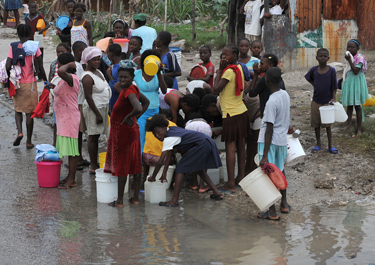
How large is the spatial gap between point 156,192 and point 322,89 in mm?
2755

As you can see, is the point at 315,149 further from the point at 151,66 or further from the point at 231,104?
the point at 151,66

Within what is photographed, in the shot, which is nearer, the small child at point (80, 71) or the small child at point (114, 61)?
Answer: the small child at point (80, 71)

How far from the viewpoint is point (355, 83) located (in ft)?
24.9

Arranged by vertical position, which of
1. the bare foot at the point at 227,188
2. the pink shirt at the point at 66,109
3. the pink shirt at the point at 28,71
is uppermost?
the pink shirt at the point at 28,71

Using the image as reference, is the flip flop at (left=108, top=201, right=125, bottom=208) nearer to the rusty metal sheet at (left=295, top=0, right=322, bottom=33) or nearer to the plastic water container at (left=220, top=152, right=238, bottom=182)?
the plastic water container at (left=220, top=152, right=238, bottom=182)

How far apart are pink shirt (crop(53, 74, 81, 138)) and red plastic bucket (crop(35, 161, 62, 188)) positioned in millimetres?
385

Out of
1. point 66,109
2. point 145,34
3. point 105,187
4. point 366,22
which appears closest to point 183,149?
point 105,187

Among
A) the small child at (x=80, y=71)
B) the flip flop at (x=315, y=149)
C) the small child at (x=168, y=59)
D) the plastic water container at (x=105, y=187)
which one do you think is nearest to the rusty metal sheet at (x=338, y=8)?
the flip flop at (x=315, y=149)

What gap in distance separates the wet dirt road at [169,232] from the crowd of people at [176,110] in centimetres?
26

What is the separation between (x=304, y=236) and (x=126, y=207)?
1.93m

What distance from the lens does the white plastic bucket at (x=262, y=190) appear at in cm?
532

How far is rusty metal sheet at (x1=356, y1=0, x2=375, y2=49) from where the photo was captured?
36.2ft

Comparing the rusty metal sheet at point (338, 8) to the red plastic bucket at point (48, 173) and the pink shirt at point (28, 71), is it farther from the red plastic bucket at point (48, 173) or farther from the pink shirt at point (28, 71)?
the red plastic bucket at point (48, 173)

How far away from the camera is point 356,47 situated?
297 inches
